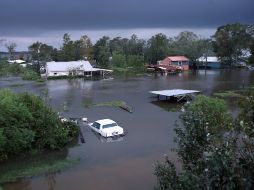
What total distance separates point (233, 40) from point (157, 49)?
2088 centimetres

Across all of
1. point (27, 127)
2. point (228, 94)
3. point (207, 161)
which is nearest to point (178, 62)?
point (228, 94)

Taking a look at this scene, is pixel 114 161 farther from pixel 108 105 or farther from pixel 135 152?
pixel 108 105

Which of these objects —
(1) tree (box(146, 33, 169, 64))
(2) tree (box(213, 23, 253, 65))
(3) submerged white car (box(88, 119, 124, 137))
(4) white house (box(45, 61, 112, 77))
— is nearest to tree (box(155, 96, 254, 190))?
(3) submerged white car (box(88, 119, 124, 137))

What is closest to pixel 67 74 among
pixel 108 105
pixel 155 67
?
pixel 155 67

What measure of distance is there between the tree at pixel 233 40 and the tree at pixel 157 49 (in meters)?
14.6

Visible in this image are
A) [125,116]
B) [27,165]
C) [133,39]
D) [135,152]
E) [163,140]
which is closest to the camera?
[27,165]

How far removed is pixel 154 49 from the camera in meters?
104

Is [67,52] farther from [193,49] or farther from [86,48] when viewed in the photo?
[193,49]

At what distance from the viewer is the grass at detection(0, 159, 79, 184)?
19.9 metres

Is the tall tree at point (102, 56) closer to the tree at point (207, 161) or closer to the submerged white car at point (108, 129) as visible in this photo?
the submerged white car at point (108, 129)

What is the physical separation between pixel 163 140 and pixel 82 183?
28.7 feet

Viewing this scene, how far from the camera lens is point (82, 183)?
1883 cm

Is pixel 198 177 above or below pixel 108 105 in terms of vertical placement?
above

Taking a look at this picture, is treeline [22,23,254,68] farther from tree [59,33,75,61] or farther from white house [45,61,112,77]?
white house [45,61,112,77]
